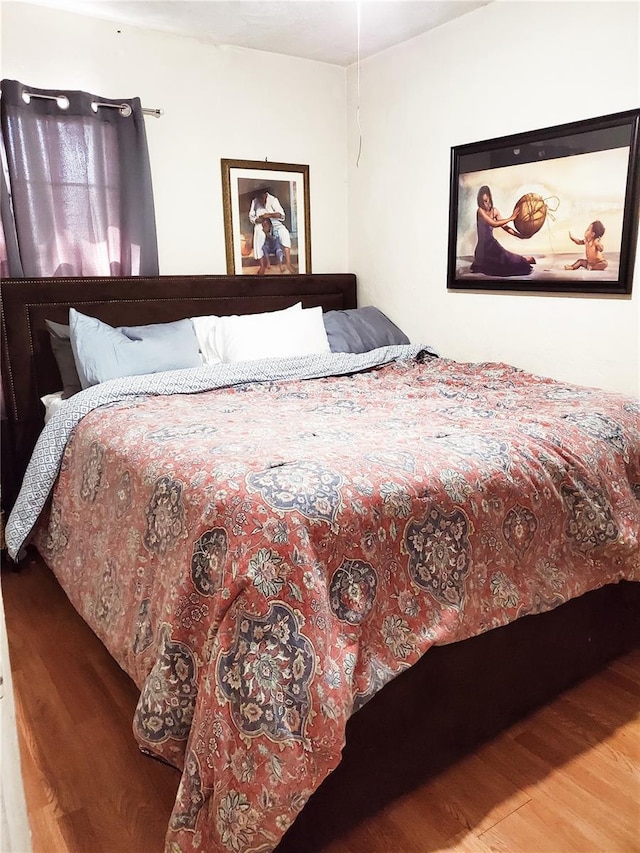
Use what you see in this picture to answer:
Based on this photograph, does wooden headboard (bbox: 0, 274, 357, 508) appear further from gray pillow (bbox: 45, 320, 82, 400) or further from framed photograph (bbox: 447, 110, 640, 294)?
framed photograph (bbox: 447, 110, 640, 294)

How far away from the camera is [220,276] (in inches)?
133

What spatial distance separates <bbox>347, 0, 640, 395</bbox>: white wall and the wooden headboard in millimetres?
943

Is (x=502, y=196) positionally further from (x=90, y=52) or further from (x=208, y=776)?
(x=208, y=776)

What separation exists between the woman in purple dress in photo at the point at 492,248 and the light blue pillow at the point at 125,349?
57.1 inches

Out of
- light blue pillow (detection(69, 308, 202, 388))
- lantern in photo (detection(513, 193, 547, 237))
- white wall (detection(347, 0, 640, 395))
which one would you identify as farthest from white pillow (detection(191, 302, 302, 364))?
lantern in photo (detection(513, 193, 547, 237))

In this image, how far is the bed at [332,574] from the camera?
123 centimetres

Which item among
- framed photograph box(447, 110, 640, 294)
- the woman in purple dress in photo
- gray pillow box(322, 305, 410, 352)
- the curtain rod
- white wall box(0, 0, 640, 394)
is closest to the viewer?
framed photograph box(447, 110, 640, 294)

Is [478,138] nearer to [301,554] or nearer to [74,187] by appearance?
[74,187]

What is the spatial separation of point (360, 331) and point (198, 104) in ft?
4.64

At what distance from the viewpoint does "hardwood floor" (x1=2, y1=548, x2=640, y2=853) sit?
144cm

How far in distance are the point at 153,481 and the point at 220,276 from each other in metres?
1.95

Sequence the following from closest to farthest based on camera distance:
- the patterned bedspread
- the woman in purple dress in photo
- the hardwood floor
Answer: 1. the patterned bedspread
2. the hardwood floor
3. the woman in purple dress in photo

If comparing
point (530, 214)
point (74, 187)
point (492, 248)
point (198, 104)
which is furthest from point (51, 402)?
point (530, 214)

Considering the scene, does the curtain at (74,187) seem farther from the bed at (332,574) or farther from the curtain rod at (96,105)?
the bed at (332,574)
